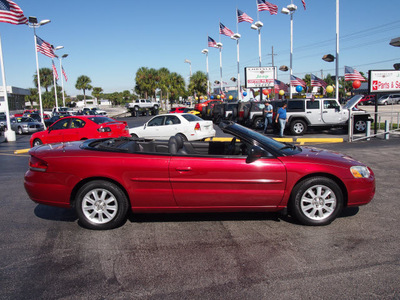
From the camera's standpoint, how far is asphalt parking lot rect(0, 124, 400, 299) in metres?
3.15

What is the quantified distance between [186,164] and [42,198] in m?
2.08

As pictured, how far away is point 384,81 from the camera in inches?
597

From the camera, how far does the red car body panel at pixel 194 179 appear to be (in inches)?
178

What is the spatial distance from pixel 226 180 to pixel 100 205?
1.75 m

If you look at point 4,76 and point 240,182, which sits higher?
point 4,76

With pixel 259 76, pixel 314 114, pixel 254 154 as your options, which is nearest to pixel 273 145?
pixel 254 154

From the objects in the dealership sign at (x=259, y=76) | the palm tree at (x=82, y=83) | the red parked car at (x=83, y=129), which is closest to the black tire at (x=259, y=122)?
the dealership sign at (x=259, y=76)

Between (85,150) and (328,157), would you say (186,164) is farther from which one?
(328,157)

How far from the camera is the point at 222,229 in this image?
4.66 meters

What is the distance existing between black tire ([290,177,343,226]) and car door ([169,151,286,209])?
0.89 ft

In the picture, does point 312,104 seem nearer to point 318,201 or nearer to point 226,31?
point 318,201

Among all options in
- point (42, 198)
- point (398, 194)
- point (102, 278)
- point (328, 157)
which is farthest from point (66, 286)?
point (398, 194)

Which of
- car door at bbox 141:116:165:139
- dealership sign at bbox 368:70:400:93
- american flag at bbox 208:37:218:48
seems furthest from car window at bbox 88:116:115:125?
american flag at bbox 208:37:218:48

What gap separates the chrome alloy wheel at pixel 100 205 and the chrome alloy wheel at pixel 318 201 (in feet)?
8.45
